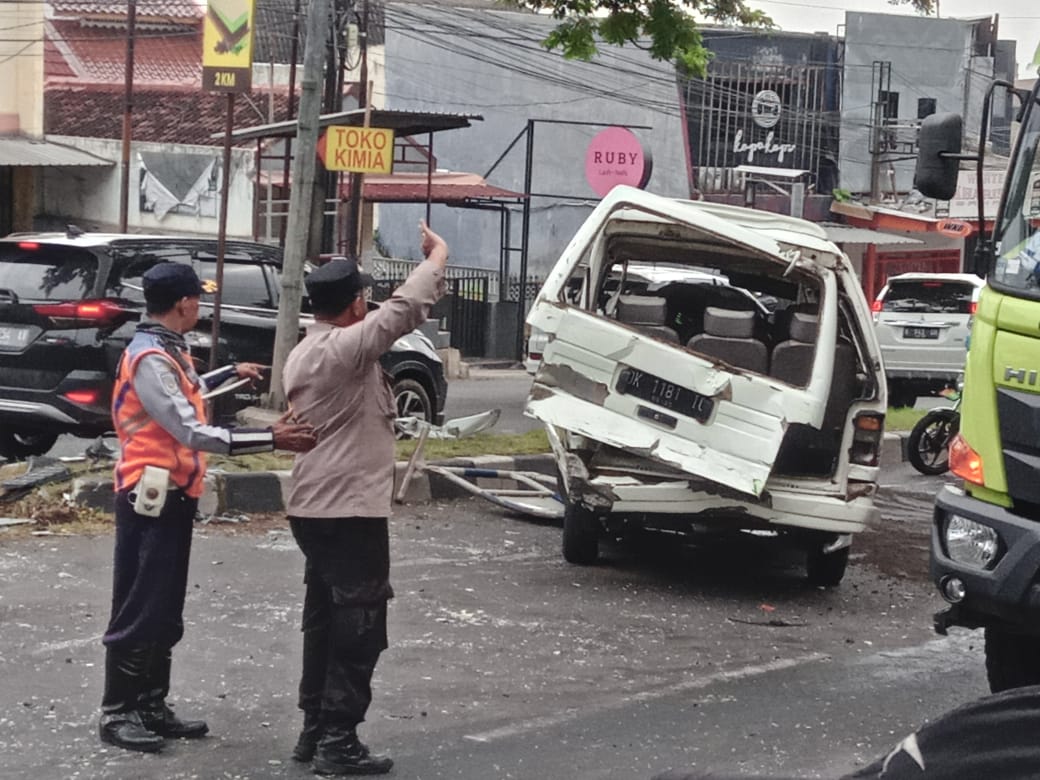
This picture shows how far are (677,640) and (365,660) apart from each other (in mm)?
2581

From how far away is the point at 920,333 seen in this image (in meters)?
20.7

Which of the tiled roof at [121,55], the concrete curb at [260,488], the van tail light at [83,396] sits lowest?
the concrete curb at [260,488]

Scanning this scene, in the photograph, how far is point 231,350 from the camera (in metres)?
13.2

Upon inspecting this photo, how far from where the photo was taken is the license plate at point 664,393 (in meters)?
8.76

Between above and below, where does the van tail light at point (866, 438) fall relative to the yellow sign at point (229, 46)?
below

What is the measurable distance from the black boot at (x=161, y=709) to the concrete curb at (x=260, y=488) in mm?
4248

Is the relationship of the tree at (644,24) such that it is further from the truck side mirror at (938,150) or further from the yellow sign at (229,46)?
the truck side mirror at (938,150)

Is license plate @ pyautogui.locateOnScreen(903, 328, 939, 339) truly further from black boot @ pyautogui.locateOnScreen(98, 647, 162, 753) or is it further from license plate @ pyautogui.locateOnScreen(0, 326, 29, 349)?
black boot @ pyautogui.locateOnScreen(98, 647, 162, 753)

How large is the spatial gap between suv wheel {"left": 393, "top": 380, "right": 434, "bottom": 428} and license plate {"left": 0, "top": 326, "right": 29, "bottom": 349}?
3.14 m

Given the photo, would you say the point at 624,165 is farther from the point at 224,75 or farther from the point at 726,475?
the point at 726,475

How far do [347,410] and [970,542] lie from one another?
7.79 ft

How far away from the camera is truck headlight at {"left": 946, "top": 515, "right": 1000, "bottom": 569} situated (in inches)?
248

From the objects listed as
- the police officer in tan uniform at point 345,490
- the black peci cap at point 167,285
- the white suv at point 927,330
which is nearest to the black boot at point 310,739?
the police officer in tan uniform at point 345,490

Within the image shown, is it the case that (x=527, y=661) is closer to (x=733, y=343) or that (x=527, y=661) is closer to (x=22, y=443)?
(x=733, y=343)
